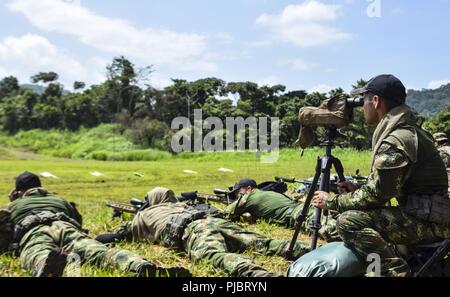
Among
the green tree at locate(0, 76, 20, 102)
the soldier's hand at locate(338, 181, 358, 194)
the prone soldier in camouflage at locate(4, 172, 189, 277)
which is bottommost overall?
the prone soldier in camouflage at locate(4, 172, 189, 277)

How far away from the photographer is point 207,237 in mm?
4375

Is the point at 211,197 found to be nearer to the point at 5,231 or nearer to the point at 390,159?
the point at 5,231

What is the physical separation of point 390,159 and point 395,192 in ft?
0.70

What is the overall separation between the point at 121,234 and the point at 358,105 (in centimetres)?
293

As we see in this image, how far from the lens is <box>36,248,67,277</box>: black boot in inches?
150

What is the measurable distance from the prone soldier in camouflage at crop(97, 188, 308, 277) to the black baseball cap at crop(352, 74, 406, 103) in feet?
4.91

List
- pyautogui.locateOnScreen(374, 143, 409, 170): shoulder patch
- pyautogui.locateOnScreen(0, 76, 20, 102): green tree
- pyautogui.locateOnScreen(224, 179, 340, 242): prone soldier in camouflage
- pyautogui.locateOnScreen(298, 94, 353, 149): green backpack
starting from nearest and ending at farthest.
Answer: pyautogui.locateOnScreen(374, 143, 409, 170): shoulder patch, pyautogui.locateOnScreen(298, 94, 353, 149): green backpack, pyautogui.locateOnScreen(224, 179, 340, 242): prone soldier in camouflage, pyautogui.locateOnScreen(0, 76, 20, 102): green tree

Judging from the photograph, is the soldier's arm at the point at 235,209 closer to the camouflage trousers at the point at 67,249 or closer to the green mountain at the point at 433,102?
the camouflage trousers at the point at 67,249

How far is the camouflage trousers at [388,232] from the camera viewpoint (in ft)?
10.5

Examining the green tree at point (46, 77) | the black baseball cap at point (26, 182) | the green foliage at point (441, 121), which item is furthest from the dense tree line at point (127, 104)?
the green foliage at point (441, 121)

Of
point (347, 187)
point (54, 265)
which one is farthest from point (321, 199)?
point (54, 265)

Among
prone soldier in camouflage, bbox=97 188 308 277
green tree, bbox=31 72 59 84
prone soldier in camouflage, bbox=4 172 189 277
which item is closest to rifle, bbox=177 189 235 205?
prone soldier in camouflage, bbox=97 188 308 277

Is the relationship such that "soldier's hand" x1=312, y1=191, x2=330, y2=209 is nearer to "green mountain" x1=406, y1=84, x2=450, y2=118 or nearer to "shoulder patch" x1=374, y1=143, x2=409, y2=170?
"shoulder patch" x1=374, y1=143, x2=409, y2=170
